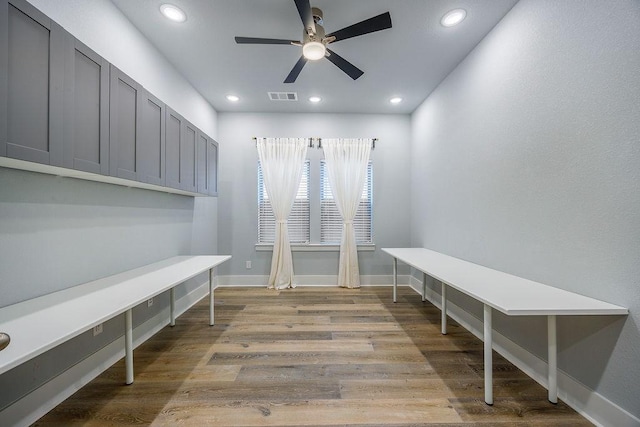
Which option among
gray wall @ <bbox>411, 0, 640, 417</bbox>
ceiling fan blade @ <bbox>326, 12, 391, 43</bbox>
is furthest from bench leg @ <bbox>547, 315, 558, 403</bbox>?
ceiling fan blade @ <bbox>326, 12, 391, 43</bbox>

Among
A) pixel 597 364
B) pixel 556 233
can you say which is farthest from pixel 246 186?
pixel 597 364

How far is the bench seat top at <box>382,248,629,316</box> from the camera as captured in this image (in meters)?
1.33

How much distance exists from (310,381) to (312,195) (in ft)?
9.13

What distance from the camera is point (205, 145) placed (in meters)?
3.10

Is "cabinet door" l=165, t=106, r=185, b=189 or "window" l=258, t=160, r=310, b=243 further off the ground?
"cabinet door" l=165, t=106, r=185, b=189

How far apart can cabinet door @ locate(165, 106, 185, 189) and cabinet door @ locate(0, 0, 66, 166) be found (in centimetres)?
99

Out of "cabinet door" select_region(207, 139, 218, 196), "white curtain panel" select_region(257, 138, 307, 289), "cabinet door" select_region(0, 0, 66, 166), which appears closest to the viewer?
"cabinet door" select_region(0, 0, 66, 166)

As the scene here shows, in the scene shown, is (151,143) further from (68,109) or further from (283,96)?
(283,96)

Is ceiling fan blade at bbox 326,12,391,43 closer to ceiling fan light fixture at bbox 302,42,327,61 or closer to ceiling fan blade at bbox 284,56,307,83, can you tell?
ceiling fan light fixture at bbox 302,42,327,61

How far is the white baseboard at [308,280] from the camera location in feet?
A: 13.4

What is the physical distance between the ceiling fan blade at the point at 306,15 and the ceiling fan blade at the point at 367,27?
187 millimetres

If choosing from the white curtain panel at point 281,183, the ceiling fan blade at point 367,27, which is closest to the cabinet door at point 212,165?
the white curtain panel at point 281,183

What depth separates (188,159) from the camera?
269 cm

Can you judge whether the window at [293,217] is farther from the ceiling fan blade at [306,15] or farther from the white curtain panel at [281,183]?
the ceiling fan blade at [306,15]
